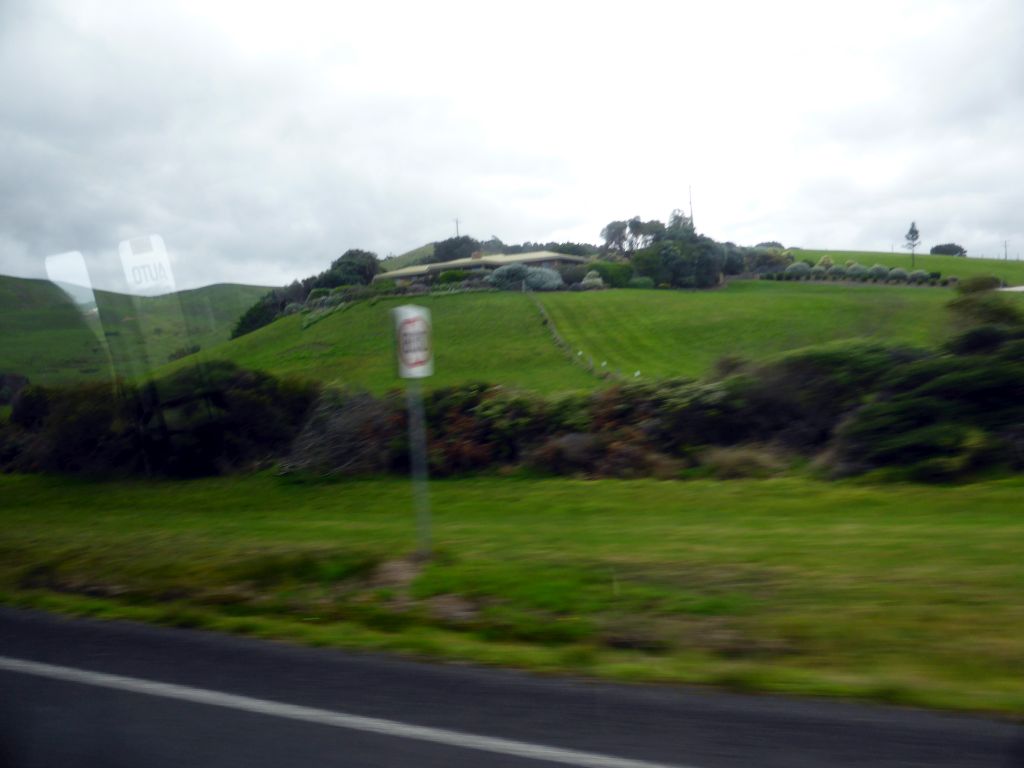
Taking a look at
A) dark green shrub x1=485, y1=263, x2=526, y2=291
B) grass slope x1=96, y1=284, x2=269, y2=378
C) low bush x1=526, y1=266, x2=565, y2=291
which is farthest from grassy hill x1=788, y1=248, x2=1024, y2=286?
grass slope x1=96, y1=284, x2=269, y2=378

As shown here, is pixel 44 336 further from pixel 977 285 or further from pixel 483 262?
pixel 977 285

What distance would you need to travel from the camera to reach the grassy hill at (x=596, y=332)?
2361 cm

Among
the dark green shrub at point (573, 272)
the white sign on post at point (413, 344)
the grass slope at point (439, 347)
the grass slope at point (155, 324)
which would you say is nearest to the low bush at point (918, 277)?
the dark green shrub at point (573, 272)

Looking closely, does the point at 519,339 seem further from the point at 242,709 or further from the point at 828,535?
the point at 242,709

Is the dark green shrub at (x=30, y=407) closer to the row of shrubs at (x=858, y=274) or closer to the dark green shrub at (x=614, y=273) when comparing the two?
the dark green shrub at (x=614, y=273)

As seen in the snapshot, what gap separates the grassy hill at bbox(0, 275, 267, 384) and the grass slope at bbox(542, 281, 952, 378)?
11818mm

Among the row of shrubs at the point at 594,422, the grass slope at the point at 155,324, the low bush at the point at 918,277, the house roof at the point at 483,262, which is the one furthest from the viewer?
the low bush at the point at 918,277

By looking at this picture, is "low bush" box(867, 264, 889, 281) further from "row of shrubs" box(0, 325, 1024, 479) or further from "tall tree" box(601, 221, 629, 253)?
"row of shrubs" box(0, 325, 1024, 479)

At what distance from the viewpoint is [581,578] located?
9461 millimetres

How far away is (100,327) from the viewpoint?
814 inches

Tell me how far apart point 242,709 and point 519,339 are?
27484 millimetres

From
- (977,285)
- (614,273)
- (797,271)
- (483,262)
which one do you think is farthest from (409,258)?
(977,285)

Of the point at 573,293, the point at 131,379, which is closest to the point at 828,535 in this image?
the point at 131,379

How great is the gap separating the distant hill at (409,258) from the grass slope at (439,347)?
12.6 feet
